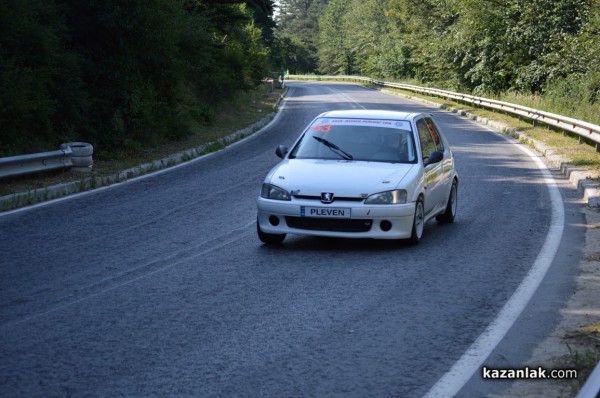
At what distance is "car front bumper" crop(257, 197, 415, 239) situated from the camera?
9.69 m

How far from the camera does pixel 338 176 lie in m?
10.0

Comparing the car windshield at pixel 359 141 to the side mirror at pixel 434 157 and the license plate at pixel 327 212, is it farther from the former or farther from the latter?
the license plate at pixel 327 212

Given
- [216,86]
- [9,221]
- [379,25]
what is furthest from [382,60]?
[9,221]

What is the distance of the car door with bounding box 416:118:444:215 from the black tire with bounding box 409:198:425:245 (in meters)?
0.29

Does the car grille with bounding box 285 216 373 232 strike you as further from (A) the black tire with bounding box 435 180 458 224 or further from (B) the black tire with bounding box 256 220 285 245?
(A) the black tire with bounding box 435 180 458 224

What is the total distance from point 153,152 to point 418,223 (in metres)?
12.2

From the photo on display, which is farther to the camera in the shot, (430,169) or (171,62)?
(171,62)

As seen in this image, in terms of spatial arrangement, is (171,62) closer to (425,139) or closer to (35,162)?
(35,162)

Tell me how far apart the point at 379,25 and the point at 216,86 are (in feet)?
296

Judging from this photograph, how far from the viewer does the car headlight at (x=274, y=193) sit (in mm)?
9969

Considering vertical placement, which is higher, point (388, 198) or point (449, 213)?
point (388, 198)

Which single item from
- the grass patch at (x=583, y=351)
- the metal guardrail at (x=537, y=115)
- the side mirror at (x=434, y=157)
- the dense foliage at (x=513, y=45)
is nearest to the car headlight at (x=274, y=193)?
the side mirror at (x=434, y=157)

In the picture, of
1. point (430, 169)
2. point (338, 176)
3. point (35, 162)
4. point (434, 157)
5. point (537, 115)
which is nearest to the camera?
point (338, 176)

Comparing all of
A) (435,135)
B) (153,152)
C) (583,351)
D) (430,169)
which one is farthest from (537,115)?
(583,351)
